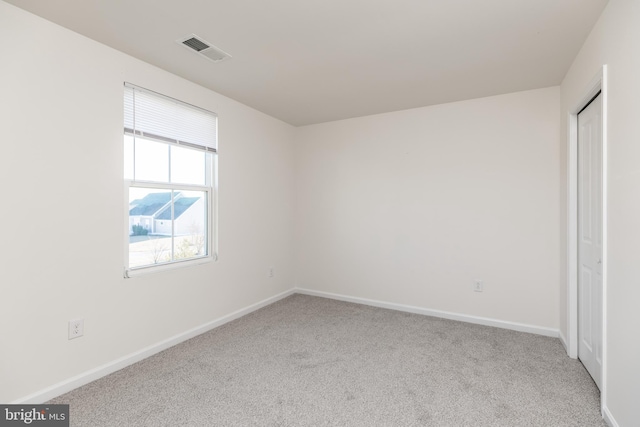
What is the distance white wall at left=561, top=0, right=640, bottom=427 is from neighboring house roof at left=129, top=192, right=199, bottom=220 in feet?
11.1

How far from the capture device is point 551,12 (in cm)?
200

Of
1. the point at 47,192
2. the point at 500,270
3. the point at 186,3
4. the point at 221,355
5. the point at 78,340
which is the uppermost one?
the point at 186,3

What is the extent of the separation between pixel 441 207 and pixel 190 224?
9.48 feet

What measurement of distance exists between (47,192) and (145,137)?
2.87 ft

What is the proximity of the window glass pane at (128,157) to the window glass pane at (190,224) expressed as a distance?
0.52m

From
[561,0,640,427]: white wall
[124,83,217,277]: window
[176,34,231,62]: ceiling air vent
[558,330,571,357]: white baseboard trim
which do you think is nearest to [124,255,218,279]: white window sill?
[124,83,217,277]: window

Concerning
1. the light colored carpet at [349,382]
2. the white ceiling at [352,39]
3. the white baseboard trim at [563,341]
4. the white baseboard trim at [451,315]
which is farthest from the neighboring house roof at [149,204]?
the white baseboard trim at [563,341]

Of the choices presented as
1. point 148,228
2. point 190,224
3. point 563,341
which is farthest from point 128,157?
point 563,341

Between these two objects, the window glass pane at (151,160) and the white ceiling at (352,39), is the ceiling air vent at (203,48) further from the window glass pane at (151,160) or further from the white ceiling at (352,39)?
the window glass pane at (151,160)

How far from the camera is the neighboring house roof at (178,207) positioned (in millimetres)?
2963

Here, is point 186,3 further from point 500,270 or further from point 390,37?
point 500,270

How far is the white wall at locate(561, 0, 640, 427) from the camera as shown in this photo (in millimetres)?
1559

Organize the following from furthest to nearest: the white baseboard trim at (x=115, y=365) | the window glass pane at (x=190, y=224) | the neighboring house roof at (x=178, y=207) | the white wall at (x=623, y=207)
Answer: the window glass pane at (x=190, y=224) < the neighboring house roof at (x=178, y=207) < the white baseboard trim at (x=115, y=365) < the white wall at (x=623, y=207)

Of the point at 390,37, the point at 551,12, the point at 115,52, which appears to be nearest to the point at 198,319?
the point at 115,52
